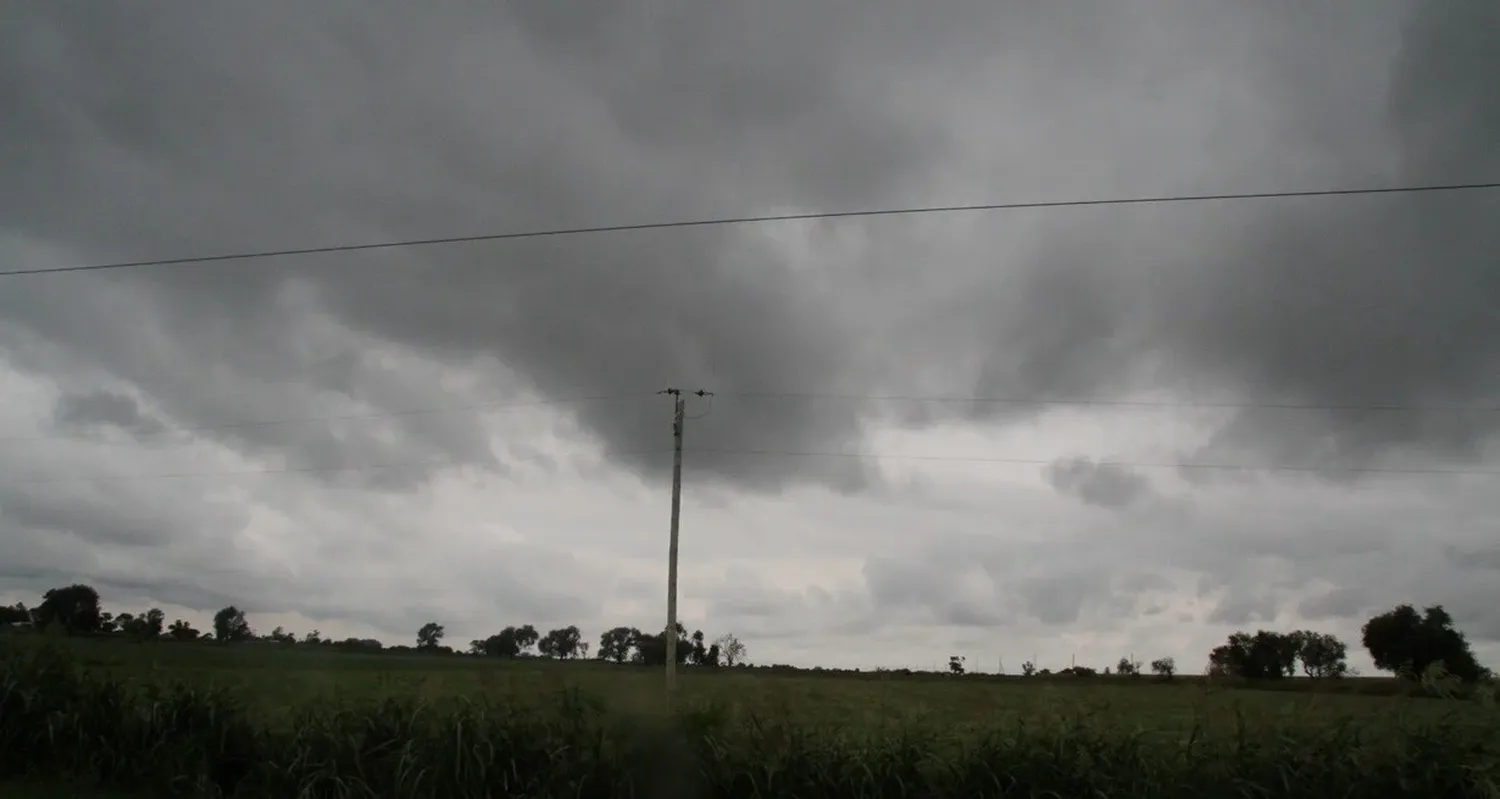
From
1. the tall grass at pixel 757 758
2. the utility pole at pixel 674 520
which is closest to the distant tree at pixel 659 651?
the utility pole at pixel 674 520

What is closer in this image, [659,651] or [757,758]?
[757,758]

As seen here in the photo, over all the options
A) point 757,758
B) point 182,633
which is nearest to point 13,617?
point 182,633

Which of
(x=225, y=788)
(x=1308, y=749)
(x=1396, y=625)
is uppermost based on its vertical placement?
(x=1396, y=625)

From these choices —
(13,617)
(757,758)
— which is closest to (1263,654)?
(757,758)

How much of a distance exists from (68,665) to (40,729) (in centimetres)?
129

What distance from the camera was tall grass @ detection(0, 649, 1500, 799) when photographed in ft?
29.8

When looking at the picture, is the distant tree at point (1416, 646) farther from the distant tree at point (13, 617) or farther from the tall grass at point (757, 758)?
the distant tree at point (13, 617)

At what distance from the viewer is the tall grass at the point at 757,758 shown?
909cm

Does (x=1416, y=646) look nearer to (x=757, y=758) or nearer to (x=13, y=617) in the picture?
(x=757, y=758)

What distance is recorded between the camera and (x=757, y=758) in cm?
958

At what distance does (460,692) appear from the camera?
35.2 ft

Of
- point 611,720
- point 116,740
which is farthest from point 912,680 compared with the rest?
point 116,740

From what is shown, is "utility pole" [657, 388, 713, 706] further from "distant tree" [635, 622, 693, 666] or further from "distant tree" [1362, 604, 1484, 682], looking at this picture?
"distant tree" [1362, 604, 1484, 682]

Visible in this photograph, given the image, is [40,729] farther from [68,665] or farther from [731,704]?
[731,704]
